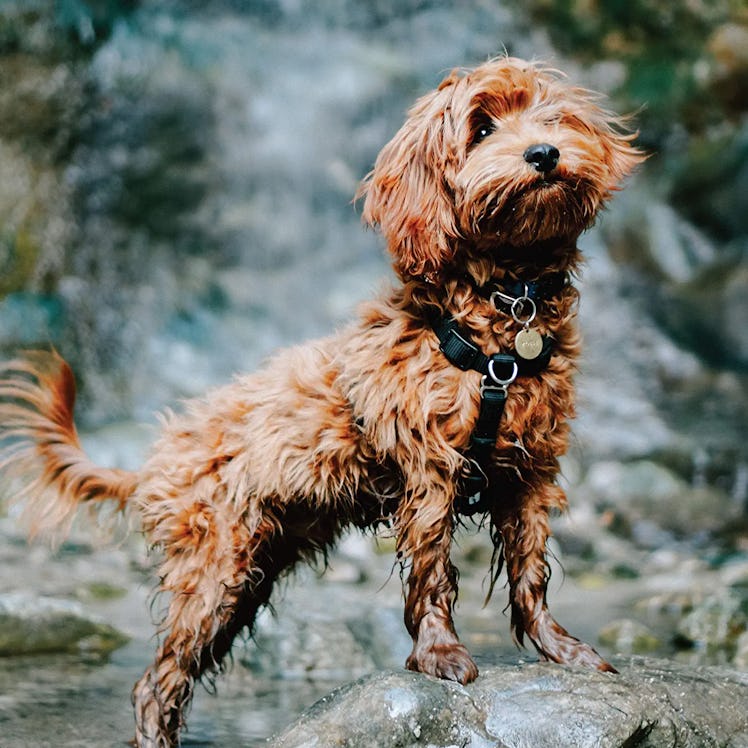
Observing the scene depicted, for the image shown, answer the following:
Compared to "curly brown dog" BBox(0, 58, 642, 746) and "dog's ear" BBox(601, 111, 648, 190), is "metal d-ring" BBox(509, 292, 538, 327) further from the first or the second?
"dog's ear" BBox(601, 111, 648, 190)

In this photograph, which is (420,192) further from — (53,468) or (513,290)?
(53,468)

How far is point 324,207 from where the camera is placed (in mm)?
11289

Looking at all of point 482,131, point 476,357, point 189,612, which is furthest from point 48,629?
point 482,131

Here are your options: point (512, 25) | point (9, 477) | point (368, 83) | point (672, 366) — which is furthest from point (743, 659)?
point (512, 25)

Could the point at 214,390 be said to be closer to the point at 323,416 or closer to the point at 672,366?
the point at 323,416

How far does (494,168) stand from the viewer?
3059 mm

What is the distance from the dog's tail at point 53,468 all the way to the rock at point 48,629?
3.88ft

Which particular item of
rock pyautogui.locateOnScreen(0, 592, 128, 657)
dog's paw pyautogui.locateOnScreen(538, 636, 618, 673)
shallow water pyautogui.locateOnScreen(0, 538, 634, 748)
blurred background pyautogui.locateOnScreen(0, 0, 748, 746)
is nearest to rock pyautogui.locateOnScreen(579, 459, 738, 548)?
blurred background pyautogui.locateOnScreen(0, 0, 748, 746)

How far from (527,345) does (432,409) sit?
1.23ft

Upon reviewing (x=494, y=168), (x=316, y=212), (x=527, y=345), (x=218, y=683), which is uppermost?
(x=494, y=168)

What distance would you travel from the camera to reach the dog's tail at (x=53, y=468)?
153 inches

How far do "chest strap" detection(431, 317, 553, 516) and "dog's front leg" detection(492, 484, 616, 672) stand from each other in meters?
0.25

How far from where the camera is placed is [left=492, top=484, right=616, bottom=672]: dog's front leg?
3379 millimetres

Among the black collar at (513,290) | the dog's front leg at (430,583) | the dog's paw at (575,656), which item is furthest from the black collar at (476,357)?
the dog's paw at (575,656)
